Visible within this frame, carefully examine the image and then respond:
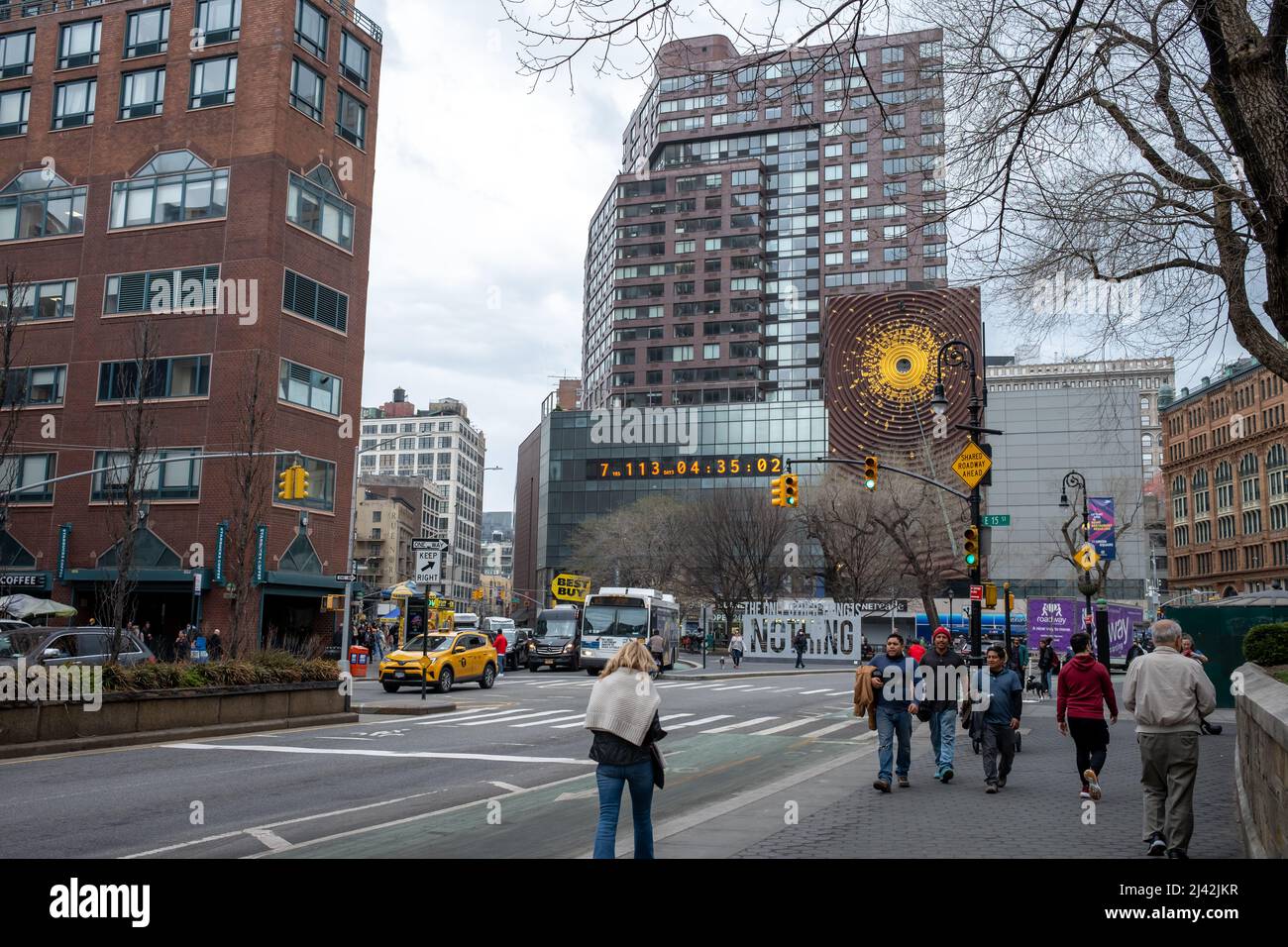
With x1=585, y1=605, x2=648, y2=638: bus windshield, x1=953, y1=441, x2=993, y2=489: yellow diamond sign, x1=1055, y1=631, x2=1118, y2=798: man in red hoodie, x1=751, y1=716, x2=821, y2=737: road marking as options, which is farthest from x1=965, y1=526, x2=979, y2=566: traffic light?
x1=585, y1=605, x2=648, y2=638: bus windshield

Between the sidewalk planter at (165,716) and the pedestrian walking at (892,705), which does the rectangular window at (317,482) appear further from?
the pedestrian walking at (892,705)

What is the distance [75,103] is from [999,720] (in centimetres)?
4812

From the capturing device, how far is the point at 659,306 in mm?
123812

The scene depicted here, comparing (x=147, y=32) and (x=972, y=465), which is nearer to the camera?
(x=972, y=465)

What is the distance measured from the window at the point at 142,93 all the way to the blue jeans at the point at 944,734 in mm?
43347

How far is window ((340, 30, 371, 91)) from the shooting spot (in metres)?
46.8

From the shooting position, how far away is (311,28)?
4494 cm

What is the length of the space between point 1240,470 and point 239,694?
105 m

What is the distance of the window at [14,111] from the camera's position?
46.9m

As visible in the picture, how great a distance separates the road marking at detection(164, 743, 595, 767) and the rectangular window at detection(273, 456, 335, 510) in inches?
1029

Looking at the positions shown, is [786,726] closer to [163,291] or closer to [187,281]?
[187,281]

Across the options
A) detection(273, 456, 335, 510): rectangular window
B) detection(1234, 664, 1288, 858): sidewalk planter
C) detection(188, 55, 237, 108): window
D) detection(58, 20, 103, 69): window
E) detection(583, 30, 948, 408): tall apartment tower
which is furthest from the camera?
Result: detection(583, 30, 948, 408): tall apartment tower

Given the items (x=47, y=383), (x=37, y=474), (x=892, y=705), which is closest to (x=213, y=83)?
(x=47, y=383)

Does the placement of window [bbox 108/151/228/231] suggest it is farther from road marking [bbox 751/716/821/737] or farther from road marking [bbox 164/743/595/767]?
road marking [bbox 751/716/821/737]
